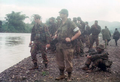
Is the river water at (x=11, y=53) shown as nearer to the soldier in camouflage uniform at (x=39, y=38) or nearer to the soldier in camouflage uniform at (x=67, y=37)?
the soldier in camouflage uniform at (x=39, y=38)

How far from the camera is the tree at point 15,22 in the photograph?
200ft

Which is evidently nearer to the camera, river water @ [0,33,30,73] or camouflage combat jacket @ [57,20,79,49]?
camouflage combat jacket @ [57,20,79,49]

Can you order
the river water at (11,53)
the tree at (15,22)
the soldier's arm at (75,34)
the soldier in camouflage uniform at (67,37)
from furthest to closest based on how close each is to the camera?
the tree at (15,22), the river water at (11,53), the soldier in camouflage uniform at (67,37), the soldier's arm at (75,34)

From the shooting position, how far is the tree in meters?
61.0

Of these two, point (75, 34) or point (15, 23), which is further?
point (15, 23)

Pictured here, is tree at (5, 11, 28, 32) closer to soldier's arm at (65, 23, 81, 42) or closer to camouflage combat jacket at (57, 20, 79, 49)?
camouflage combat jacket at (57, 20, 79, 49)

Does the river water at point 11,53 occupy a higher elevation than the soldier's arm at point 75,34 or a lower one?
lower

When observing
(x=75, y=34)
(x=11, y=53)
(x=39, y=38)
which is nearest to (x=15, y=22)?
(x=11, y=53)

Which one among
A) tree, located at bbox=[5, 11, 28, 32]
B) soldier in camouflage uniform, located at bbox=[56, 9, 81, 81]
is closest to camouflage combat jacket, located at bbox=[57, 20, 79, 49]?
soldier in camouflage uniform, located at bbox=[56, 9, 81, 81]

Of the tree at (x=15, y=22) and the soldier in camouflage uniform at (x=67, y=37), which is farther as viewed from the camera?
the tree at (x=15, y=22)

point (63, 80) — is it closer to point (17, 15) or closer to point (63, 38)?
→ point (63, 38)

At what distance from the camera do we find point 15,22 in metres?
62.0

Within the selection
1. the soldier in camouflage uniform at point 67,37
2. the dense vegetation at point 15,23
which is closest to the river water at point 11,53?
the soldier in camouflage uniform at point 67,37

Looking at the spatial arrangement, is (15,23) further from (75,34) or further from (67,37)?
(75,34)
